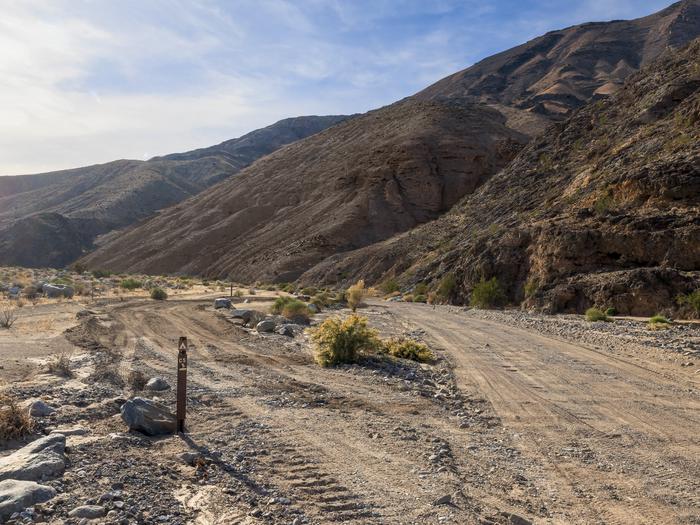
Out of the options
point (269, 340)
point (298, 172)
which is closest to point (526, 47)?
point (298, 172)

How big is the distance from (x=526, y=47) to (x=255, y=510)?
6952 inches

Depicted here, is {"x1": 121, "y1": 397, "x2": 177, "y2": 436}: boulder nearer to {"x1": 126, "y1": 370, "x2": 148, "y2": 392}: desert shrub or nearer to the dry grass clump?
{"x1": 126, "y1": 370, "x2": 148, "y2": 392}: desert shrub

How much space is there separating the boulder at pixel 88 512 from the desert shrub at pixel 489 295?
25.1 m

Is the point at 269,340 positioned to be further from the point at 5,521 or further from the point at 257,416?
the point at 5,521

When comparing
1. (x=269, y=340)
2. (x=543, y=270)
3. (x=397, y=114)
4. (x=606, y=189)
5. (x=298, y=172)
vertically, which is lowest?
(x=269, y=340)

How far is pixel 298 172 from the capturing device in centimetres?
8212

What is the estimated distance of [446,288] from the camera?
3341 centimetres

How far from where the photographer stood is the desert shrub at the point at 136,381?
10781mm

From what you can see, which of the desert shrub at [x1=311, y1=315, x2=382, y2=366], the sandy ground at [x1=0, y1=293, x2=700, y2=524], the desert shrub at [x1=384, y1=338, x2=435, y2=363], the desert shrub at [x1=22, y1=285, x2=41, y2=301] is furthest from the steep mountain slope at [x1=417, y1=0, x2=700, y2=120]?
the sandy ground at [x1=0, y1=293, x2=700, y2=524]

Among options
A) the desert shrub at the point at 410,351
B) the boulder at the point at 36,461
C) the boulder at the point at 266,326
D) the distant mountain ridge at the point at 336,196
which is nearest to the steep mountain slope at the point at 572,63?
the distant mountain ridge at the point at 336,196

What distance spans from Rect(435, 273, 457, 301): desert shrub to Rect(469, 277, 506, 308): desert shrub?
3762 millimetres

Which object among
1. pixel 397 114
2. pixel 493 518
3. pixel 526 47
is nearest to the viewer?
pixel 493 518

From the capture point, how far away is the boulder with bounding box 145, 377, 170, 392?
419 inches

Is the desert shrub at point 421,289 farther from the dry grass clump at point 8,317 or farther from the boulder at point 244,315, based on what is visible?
the dry grass clump at point 8,317
